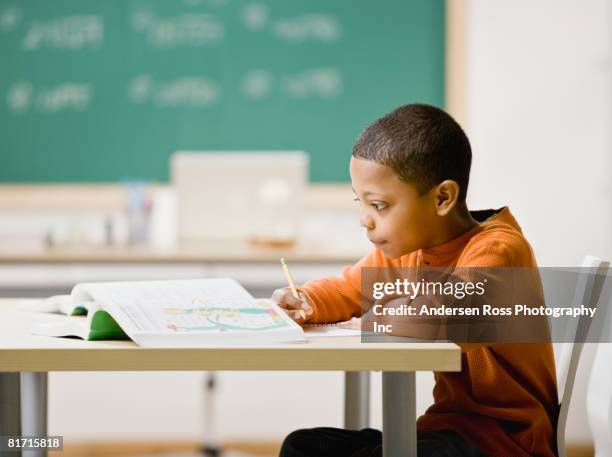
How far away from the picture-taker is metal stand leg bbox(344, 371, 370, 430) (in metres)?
1.63

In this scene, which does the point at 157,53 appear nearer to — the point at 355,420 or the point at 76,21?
the point at 76,21

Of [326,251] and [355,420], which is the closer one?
[355,420]

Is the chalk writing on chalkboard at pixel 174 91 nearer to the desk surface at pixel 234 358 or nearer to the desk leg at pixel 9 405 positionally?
the desk leg at pixel 9 405

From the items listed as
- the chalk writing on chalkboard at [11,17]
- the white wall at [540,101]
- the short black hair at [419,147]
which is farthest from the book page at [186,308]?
the chalk writing on chalkboard at [11,17]

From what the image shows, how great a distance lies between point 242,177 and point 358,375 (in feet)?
5.02

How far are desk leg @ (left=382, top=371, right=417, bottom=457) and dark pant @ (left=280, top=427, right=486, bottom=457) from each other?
0.12 metres

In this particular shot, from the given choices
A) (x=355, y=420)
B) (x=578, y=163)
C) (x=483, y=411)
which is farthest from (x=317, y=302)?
(x=578, y=163)

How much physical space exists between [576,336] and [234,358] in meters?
0.58

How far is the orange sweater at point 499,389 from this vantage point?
1175mm

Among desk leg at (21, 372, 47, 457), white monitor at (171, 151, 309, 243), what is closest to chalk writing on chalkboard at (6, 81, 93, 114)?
white monitor at (171, 151, 309, 243)

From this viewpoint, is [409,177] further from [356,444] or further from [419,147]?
[356,444]

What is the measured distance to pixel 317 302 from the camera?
1.33 meters

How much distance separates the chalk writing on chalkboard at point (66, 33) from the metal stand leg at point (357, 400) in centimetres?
267

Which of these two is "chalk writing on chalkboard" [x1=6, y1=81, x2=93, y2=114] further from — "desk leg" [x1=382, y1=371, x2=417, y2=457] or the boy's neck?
"desk leg" [x1=382, y1=371, x2=417, y2=457]
